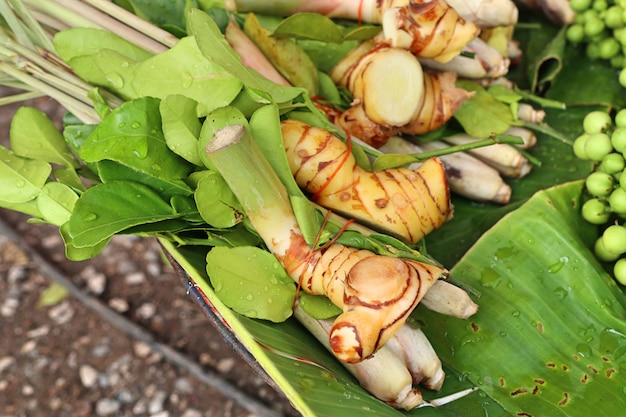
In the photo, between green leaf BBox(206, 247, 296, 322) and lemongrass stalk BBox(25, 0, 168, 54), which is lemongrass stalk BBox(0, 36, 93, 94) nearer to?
lemongrass stalk BBox(25, 0, 168, 54)

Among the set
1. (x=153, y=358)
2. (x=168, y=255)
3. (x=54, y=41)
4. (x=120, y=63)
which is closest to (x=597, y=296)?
(x=168, y=255)

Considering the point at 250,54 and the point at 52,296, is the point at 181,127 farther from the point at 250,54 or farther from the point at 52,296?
the point at 52,296

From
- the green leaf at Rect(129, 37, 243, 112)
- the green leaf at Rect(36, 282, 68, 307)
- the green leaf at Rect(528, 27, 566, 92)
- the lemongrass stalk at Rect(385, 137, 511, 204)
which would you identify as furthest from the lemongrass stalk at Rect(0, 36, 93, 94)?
the green leaf at Rect(36, 282, 68, 307)

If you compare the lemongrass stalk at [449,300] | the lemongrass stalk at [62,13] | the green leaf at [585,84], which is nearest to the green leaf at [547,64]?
the green leaf at [585,84]

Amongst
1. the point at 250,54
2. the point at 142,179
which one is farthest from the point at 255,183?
the point at 250,54

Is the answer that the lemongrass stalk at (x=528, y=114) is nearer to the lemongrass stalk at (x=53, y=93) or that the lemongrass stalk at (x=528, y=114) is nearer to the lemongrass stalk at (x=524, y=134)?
the lemongrass stalk at (x=524, y=134)

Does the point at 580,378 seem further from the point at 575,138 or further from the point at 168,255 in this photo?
the point at 168,255
